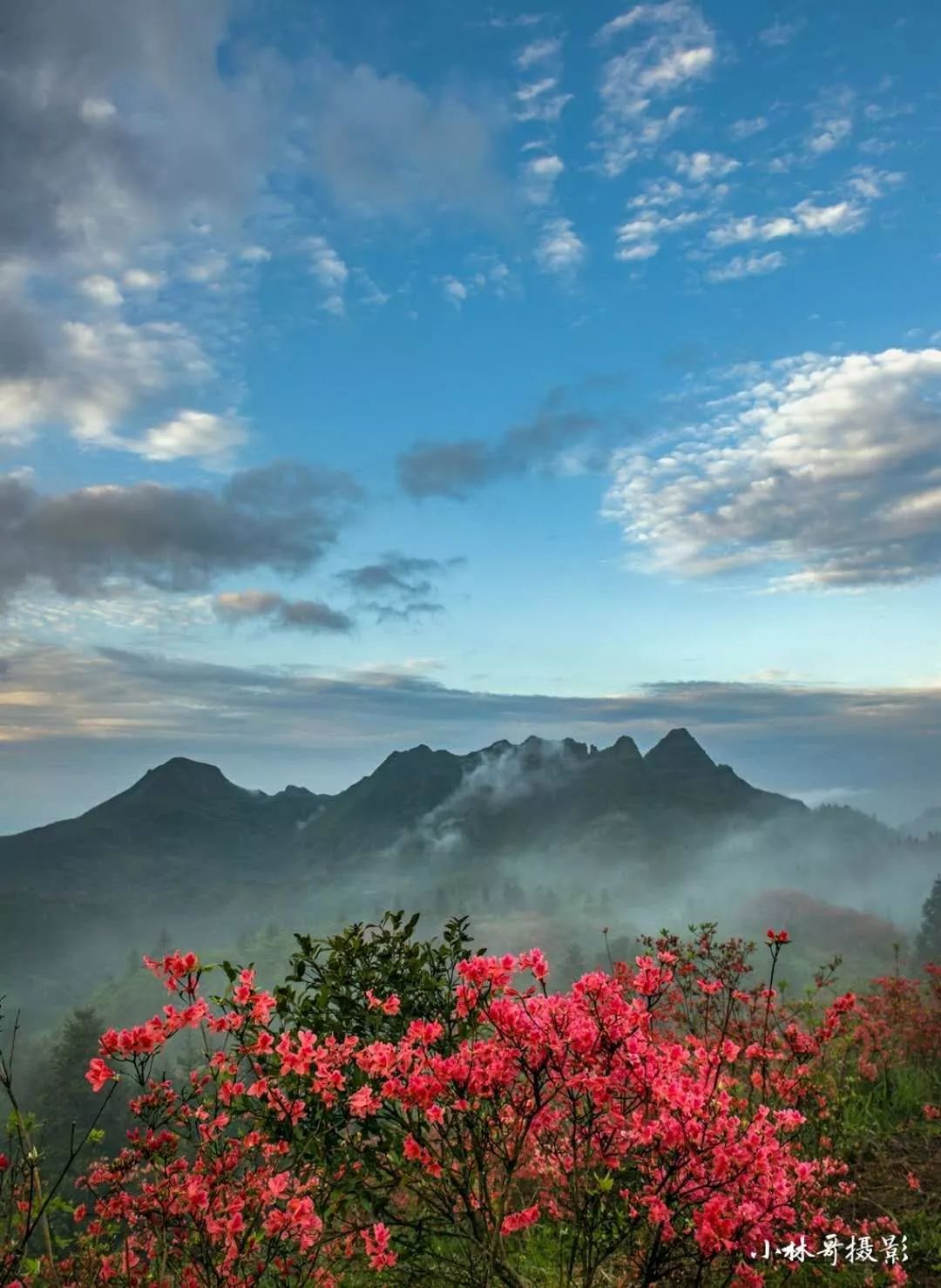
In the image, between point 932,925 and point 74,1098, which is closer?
point 74,1098

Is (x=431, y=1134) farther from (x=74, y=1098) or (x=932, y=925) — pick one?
(x=932, y=925)

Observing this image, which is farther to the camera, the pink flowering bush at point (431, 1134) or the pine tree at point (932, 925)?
the pine tree at point (932, 925)

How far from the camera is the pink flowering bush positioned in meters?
4.05

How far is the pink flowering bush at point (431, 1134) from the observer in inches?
160

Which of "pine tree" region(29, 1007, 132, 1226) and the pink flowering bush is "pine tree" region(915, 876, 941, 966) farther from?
the pink flowering bush

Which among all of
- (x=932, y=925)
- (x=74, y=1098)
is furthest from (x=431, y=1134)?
(x=932, y=925)

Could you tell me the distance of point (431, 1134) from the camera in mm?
5113

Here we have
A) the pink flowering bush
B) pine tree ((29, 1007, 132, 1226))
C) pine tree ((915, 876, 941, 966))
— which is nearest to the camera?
the pink flowering bush

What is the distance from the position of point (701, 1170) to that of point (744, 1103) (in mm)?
4264

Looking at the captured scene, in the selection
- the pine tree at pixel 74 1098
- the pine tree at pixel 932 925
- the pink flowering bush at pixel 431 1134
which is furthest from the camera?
the pine tree at pixel 932 925

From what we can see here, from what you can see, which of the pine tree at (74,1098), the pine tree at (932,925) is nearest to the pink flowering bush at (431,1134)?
the pine tree at (74,1098)

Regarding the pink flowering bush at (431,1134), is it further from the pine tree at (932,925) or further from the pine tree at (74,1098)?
the pine tree at (932,925)

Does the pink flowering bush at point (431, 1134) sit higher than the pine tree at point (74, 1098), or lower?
higher

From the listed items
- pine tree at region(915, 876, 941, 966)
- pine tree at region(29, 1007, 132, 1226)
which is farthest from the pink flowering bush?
pine tree at region(915, 876, 941, 966)
